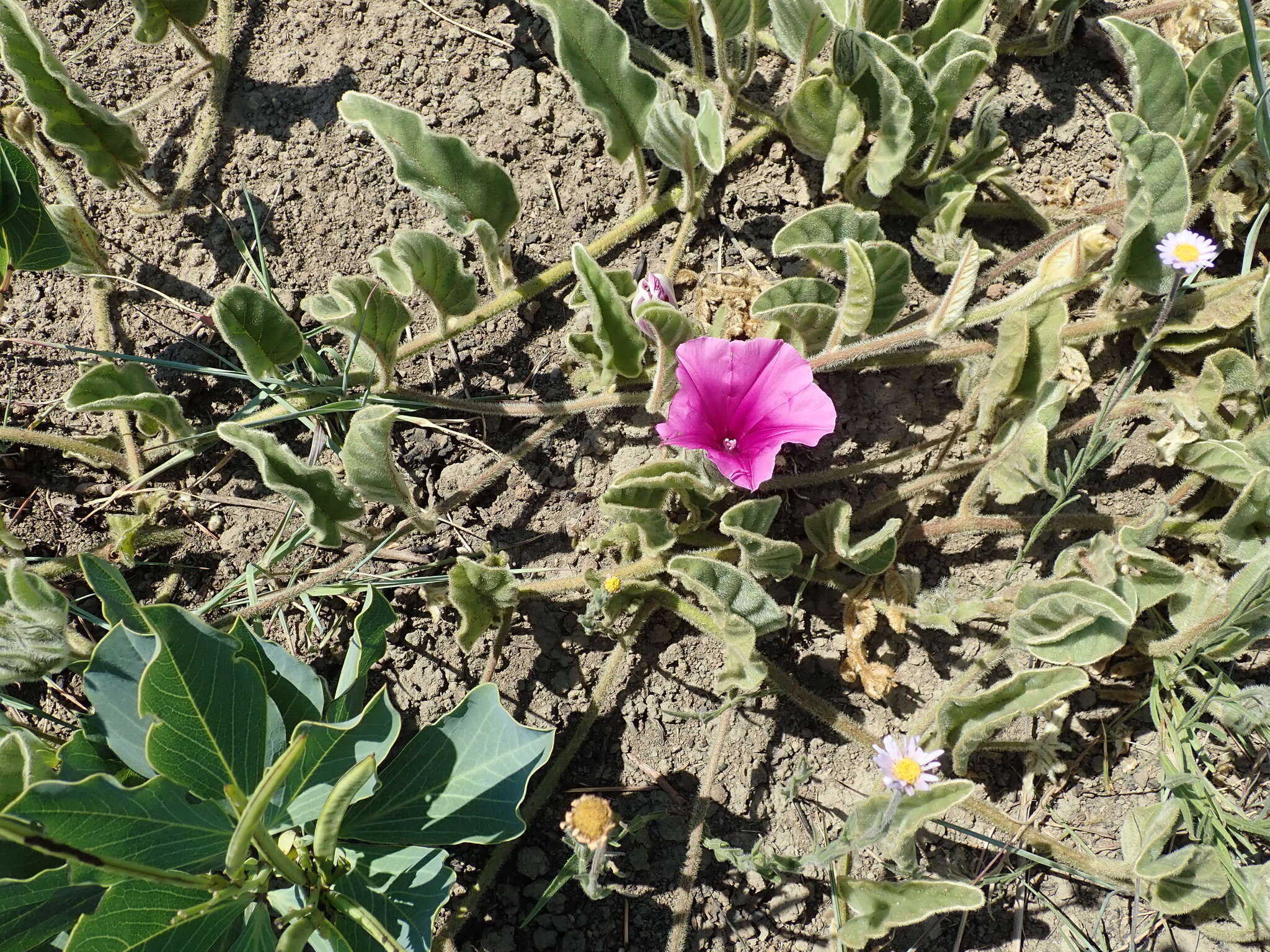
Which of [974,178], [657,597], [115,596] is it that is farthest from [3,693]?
[974,178]

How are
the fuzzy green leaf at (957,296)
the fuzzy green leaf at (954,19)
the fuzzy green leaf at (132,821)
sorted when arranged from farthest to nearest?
the fuzzy green leaf at (954,19), the fuzzy green leaf at (957,296), the fuzzy green leaf at (132,821)

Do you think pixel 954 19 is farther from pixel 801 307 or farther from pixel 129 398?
pixel 129 398

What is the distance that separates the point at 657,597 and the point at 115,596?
56.4 inches

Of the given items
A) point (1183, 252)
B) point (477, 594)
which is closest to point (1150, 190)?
point (1183, 252)

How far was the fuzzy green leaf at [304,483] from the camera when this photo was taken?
7.54ft

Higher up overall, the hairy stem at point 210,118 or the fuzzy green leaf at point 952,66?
the hairy stem at point 210,118

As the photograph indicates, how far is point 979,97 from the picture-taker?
10.9 feet

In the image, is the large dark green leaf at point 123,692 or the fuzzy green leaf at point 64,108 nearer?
the large dark green leaf at point 123,692

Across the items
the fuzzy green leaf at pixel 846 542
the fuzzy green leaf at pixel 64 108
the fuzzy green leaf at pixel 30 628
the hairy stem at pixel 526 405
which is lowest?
the fuzzy green leaf at pixel 846 542

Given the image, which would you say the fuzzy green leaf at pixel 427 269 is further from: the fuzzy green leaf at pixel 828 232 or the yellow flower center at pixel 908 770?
the yellow flower center at pixel 908 770

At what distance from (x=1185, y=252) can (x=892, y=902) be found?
190 cm

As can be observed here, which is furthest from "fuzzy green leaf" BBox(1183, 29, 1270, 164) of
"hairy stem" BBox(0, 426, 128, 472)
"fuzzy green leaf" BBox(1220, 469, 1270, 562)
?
"hairy stem" BBox(0, 426, 128, 472)

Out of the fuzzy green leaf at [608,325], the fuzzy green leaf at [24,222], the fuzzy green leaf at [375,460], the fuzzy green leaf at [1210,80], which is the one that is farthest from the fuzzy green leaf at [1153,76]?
the fuzzy green leaf at [24,222]

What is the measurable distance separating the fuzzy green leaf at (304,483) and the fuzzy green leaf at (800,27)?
188cm
